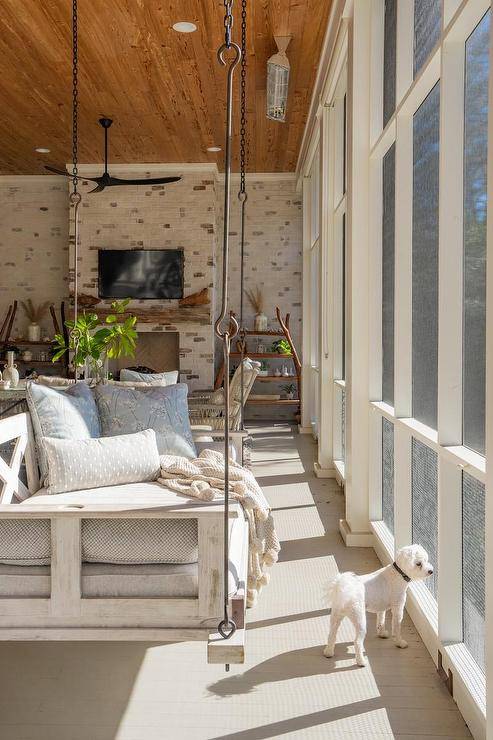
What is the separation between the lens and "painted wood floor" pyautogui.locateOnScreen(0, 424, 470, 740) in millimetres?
1933

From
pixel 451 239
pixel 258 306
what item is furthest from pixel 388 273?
pixel 258 306

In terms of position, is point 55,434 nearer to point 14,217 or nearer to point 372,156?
point 372,156

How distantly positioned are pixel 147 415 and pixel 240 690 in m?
1.40

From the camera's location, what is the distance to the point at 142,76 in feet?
18.3

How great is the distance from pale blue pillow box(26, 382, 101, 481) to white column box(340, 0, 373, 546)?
1.52 metres

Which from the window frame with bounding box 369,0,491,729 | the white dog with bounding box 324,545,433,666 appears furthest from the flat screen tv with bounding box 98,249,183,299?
the white dog with bounding box 324,545,433,666

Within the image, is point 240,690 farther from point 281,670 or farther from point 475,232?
point 475,232

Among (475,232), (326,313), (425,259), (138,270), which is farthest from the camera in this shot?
(138,270)

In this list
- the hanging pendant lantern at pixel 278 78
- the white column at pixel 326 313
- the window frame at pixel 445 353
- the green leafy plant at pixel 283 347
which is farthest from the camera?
the green leafy plant at pixel 283 347

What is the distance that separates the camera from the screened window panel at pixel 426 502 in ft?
8.16

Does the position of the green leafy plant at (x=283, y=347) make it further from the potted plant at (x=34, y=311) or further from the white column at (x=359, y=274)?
the white column at (x=359, y=274)

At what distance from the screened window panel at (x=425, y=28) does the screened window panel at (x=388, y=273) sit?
58cm

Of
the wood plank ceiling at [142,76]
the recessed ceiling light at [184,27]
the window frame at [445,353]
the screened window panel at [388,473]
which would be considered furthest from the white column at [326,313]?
the window frame at [445,353]

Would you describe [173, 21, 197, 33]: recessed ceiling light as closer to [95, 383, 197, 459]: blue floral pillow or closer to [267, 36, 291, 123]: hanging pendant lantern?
[267, 36, 291, 123]: hanging pendant lantern
